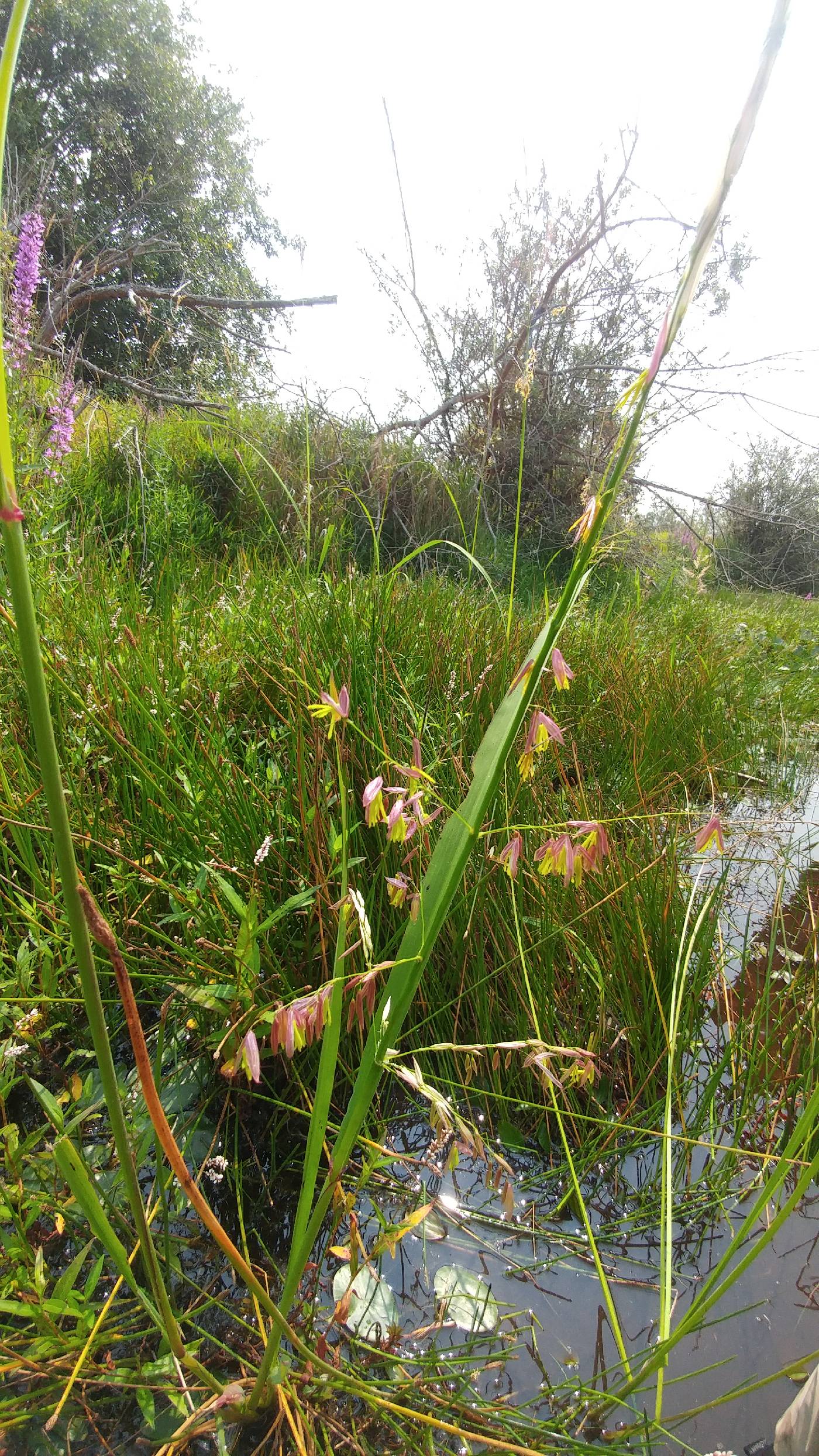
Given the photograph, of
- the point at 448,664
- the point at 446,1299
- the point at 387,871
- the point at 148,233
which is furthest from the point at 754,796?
the point at 148,233

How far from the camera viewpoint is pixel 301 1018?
0.69 m

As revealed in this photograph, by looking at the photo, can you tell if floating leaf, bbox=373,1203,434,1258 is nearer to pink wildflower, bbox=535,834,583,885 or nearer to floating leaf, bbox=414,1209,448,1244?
floating leaf, bbox=414,1209,448,1244

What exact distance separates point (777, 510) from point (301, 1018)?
10.7m

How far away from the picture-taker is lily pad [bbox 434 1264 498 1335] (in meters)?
0.94

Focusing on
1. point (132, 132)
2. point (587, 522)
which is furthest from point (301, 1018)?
point (132, 132)

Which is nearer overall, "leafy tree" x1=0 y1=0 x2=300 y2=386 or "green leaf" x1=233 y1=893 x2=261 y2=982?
"green leaf" x1=233 y1=893 x2=261 y2=982

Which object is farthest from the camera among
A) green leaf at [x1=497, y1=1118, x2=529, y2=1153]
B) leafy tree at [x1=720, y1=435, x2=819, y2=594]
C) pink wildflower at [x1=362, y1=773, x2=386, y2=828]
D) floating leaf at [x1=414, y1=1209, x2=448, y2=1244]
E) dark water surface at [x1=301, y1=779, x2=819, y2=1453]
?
leafy tree at [x1=720, y1=435, x2=819, y2=594]

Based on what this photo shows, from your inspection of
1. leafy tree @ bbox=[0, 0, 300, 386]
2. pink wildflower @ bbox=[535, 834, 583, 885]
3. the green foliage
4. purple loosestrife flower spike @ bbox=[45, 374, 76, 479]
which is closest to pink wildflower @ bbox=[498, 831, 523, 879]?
pink wildflower @ bbox=[535, 834, 583, 885]

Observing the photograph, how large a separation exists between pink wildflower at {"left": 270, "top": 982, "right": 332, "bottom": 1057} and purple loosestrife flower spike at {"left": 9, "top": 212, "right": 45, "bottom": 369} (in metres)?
2.68

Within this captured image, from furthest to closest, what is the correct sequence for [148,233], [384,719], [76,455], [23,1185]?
[148,233]
[76,455]
[384,719]
[23,1185]

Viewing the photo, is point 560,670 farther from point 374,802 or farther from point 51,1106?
point 51,1106

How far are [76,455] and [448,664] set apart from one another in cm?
264

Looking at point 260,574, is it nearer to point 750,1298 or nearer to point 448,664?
point 448,664

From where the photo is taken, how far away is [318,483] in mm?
4465
